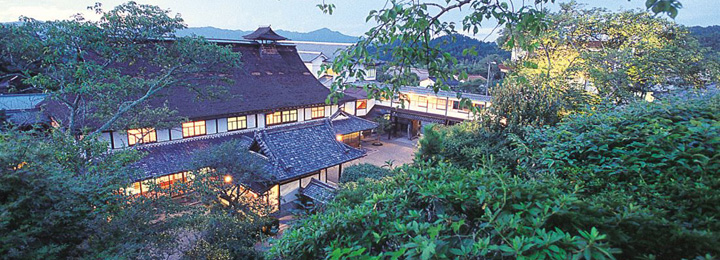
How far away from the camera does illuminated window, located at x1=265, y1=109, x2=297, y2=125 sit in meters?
20.7

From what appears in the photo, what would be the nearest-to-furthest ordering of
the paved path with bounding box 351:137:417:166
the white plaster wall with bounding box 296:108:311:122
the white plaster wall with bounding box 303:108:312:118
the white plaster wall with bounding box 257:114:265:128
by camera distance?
the white plaster wall with bounding box 257:114:265:128 < the white plaster wall with bounding box 296:108:311:122 < the white plaster wall with bounding box 303:108:312:118 < the paved path with bounding box 351:137:417:166

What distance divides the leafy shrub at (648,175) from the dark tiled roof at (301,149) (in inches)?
451

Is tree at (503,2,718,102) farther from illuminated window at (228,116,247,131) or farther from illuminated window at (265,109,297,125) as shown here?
illuminated window at (228,116,247,131)

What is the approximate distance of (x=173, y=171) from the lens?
15156 mm

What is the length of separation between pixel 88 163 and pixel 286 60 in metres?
17.7

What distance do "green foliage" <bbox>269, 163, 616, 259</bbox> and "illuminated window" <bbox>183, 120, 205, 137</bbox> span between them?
634 inches

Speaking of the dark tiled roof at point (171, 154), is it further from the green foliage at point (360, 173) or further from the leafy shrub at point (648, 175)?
the leafy shrub at point (648, 175)

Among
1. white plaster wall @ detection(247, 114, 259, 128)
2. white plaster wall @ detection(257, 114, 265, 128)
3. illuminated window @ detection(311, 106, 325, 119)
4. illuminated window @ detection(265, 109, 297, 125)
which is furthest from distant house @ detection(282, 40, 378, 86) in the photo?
white plaster wall @ detection(247, 114, 259, 128)

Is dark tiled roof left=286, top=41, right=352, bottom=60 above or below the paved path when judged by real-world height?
above

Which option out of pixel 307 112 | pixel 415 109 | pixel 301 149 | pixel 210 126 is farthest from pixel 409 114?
pixel 210 126

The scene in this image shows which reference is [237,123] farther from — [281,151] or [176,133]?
[281,151]

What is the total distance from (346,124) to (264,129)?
9366 mm

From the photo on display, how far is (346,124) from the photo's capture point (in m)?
24.7

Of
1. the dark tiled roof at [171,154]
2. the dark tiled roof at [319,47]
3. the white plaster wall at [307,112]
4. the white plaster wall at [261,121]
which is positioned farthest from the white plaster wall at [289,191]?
the dark tiled roof at [319,47]
